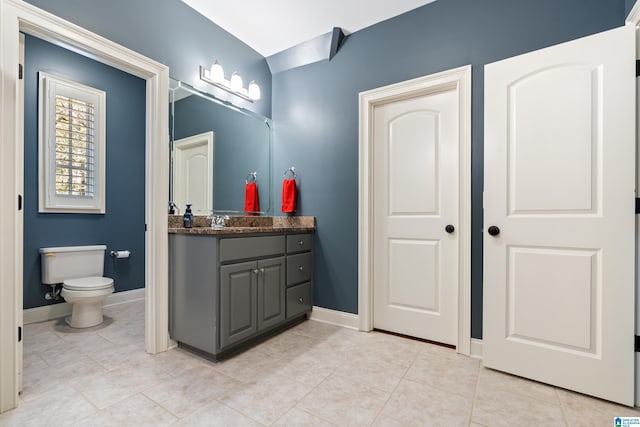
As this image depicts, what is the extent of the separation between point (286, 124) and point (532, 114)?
1999 mm

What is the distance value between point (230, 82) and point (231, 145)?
534mm

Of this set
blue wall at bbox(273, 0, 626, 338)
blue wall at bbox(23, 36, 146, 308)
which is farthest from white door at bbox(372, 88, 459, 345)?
blue wall at bbox(23, 36, 146, 308)

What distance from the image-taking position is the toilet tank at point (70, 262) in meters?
2.63

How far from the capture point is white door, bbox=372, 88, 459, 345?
2148 mm

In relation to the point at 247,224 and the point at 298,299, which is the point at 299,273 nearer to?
the point at 298,299

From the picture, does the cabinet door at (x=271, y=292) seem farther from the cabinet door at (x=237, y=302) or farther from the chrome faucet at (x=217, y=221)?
the chrome faucet at (x=217, y=221)

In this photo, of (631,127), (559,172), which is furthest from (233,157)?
(631,127)

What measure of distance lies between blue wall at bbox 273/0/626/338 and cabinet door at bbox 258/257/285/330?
1.53ft

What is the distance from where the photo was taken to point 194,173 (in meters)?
2.34

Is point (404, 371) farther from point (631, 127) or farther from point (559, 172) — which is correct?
point (631, 127)

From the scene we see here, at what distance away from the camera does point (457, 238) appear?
2.08 meters

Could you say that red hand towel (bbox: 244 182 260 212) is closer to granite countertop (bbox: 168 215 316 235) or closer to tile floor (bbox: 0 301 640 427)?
granite countertop (bbox: 168 215 316 235)

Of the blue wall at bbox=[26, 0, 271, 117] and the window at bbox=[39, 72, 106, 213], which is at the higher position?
the blue wall at bbox=[26, 0, 271, 117]

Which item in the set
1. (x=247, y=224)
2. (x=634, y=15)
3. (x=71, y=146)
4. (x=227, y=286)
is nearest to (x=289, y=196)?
(x=247, y=224)
